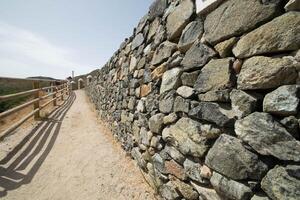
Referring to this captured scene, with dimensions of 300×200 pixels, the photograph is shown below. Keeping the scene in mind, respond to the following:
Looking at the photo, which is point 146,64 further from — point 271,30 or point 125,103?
point 271,30

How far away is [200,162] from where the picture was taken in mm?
1964

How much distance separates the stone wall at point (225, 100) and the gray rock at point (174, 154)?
0.01m

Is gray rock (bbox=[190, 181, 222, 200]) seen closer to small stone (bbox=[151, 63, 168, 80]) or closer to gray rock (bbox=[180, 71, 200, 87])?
gray rock (bbox=[180, 71, 200, 87])

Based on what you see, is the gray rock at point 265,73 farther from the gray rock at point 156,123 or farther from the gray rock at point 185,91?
the gray rock at point 156,123

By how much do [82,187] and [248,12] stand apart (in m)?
2.93

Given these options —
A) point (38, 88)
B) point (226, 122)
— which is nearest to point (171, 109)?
point (226, 122)

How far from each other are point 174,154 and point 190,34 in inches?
48.8

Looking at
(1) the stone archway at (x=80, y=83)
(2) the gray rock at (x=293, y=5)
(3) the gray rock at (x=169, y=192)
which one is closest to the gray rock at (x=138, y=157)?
(3) the gray rock at (x=169, y=192)

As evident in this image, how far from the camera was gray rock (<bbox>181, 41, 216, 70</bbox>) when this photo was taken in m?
1.87

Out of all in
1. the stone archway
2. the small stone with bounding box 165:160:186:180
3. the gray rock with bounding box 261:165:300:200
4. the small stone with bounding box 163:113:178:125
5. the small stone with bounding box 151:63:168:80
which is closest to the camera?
the gray rock with bounding box 261:165:300:200

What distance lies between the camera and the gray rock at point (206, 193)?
69.0 inches

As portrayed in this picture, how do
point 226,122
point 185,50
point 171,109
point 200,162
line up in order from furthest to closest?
1. point 171,109
2. point 185,50
3. point 200,162
4. point 226,122

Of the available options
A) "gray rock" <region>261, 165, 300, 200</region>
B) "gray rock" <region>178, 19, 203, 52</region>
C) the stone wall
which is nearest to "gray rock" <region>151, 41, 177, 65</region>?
the stone wall

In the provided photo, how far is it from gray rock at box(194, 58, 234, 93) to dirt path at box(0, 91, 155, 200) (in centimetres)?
176
